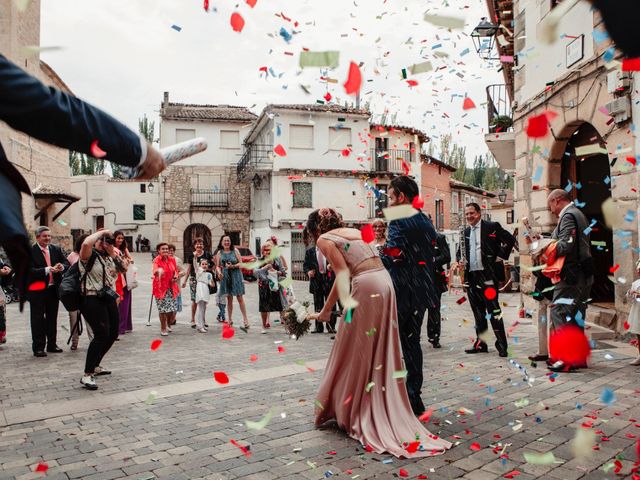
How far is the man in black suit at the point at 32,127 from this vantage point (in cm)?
117

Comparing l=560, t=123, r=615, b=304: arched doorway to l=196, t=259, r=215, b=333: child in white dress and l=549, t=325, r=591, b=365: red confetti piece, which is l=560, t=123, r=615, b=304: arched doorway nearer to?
l=549, t=325, r=591, b=365: red confetti piece

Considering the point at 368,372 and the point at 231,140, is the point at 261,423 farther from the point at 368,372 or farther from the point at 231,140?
the point at 231,140

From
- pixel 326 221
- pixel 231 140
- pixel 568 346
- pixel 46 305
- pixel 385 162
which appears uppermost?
pixel 231 140

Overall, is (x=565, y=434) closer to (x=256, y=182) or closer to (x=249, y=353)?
(x=249, y=353)

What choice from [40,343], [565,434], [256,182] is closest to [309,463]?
[565,434]

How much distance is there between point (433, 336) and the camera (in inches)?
307

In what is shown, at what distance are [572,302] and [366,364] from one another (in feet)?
9.86

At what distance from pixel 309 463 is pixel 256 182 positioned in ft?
100.0

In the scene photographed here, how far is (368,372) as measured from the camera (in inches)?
159

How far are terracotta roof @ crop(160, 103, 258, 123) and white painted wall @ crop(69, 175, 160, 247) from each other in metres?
13.4

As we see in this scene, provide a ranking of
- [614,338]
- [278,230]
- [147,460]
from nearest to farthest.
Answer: [147,460] < [614,338] < [278,230]

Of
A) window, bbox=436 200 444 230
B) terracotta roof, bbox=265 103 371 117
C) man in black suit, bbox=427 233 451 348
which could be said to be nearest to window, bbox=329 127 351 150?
terracotta roof, bbox=265 103 371 117

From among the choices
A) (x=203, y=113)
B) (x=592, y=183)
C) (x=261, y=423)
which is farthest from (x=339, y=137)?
(x=261, y=423)

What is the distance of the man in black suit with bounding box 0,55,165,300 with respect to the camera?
3.85ft
